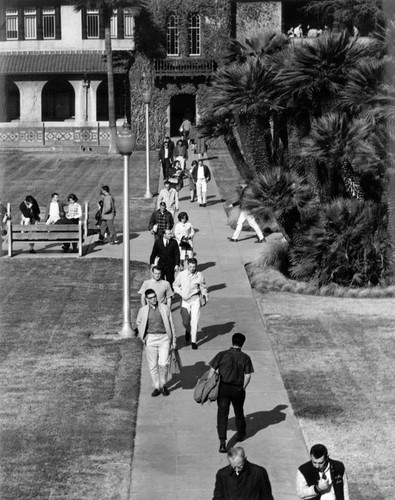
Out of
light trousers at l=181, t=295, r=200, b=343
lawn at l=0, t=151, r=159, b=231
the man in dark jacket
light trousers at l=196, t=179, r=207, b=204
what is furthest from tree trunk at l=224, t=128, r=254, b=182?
the man in dark jacket

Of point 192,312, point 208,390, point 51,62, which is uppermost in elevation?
point 51,62

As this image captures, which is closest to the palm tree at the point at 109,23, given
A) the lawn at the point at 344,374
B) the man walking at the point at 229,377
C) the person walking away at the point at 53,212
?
the person walking away at the point at 53,212

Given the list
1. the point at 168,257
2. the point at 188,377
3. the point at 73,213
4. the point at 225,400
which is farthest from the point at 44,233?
the point at 225,400

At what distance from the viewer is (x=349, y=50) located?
26734 millimetres

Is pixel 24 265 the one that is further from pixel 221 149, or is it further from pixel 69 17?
pixel 69 17

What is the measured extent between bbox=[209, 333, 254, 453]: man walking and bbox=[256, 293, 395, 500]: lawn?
119 cm

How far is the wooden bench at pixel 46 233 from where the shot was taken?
30125 millimetres

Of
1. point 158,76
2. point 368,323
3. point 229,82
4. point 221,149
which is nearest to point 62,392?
point 368,323

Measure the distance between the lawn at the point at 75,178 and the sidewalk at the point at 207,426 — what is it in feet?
39.4

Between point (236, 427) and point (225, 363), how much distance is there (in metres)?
1.19

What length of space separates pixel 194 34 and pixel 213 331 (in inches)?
1473

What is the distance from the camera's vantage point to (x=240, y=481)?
39.9 feet

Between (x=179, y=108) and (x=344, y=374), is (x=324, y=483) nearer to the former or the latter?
(x=344, y=374)

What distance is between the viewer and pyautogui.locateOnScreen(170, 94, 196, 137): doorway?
61553mm
